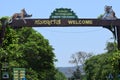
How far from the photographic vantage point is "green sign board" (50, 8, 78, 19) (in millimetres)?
38500

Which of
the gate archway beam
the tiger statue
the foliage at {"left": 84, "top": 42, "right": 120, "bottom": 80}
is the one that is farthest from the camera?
the foliage at {"left": 84, "top": 42, "right": 120, "bottom": 80}

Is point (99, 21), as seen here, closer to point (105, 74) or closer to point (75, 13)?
point (75, 13)

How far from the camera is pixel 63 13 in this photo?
3875 centimetres

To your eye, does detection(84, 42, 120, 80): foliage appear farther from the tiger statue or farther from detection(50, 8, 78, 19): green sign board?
detection(50, 8, 78, 19): green sign board

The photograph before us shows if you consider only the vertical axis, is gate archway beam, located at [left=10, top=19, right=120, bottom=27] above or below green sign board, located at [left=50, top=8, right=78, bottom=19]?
below

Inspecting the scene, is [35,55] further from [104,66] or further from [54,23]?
[54,23]

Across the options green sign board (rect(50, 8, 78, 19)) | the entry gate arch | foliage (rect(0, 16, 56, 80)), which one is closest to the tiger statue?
the entry gate arch

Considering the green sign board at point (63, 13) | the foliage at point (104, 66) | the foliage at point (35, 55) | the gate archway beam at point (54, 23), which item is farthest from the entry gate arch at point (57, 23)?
the foliage at point (35, 55)

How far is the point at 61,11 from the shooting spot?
127ft

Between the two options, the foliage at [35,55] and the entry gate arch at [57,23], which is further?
the foliage at [35,55]

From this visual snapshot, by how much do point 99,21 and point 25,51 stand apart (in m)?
28.7

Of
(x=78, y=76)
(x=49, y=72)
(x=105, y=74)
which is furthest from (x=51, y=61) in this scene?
(x=78, y=76)

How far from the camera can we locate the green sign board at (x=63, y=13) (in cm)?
3850

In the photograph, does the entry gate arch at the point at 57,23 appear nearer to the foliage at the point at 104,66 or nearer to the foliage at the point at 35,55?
the foliage at the point at 104,66
